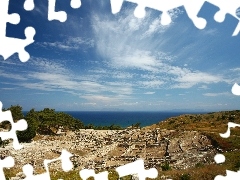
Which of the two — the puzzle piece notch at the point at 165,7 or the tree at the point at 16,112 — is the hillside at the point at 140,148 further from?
the puzzle piece notch at the point at 165,7

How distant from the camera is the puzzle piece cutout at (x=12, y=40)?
22.2 feet

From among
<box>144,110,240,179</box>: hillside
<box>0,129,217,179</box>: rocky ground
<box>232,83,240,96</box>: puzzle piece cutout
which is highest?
<box>232,83,240,96</box>: puzzle piece cutout

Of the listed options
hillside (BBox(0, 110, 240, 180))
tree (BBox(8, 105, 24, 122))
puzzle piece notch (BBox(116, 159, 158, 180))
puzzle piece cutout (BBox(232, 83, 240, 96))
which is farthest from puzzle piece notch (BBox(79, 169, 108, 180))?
tree (BBox(8, 105, 24, 122))

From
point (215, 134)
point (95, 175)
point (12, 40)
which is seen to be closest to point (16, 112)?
point (215, 134)

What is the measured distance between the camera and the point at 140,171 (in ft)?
21.2

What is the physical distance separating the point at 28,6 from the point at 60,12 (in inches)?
26.7

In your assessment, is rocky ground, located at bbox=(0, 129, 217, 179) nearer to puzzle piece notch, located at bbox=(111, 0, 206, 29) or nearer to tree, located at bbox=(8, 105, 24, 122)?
tree, located at bbox=(8, 105, 24, 122)

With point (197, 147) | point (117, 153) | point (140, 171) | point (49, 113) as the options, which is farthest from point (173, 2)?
point (49, 113)

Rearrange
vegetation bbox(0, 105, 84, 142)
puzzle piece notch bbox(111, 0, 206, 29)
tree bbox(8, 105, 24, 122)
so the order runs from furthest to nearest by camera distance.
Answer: vegetation bbox(0, 105, 84, 142)
tree bbox(8, 105, 24, 122)
puzzle piece notch bbox(111, 0, 206, 29)

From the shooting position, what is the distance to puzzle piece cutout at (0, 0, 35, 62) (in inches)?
266

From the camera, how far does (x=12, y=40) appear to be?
678cm

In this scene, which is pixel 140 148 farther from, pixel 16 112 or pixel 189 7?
pixel 189 7

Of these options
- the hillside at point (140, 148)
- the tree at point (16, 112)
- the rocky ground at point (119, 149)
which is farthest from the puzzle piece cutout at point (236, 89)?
the tree at point (16, 112)

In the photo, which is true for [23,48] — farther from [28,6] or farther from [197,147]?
[197,147]
